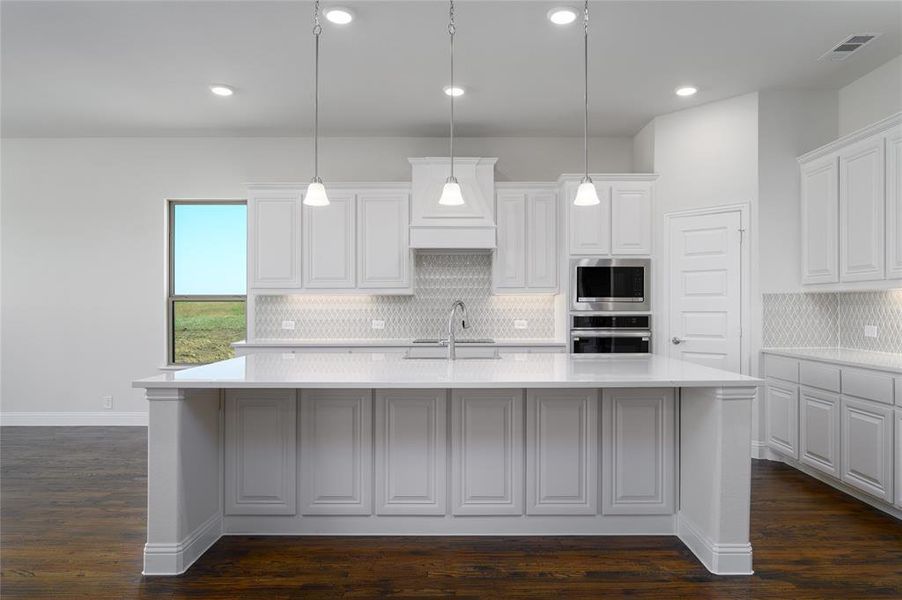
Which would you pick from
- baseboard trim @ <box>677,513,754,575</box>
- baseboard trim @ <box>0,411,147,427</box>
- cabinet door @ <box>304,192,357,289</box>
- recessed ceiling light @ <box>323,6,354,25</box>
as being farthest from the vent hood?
baseboard trim @ <box>0,411,147,427</box>

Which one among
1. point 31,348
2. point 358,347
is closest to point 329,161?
point 358,347

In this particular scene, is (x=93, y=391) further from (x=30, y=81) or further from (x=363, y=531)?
(x=363, y=531)

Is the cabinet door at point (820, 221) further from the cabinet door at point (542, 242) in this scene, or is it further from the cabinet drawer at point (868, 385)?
the cabinet door at point (542, 242)

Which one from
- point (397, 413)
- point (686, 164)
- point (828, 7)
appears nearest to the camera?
point (397, 413)

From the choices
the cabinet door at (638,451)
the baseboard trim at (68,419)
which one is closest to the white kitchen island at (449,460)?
the cabinet door at (638,451)

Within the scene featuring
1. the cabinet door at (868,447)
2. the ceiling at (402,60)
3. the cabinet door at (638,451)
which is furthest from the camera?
the ceiling at (402,60)

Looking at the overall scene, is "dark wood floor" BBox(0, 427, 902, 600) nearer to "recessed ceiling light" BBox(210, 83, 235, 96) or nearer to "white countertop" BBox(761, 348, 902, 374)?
"white countertop" BBox(761, 348, 902, 374)

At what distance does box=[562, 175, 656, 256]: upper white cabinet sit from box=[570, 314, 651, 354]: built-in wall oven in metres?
0.58

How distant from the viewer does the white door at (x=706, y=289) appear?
14.4 feet

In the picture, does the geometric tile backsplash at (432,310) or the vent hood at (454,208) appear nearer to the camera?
the vent hood at (454,208)

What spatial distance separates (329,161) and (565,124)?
2329 millimetres

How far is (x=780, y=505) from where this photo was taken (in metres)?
3.27

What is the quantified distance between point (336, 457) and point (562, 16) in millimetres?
2763

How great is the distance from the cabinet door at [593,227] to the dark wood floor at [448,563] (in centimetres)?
237
